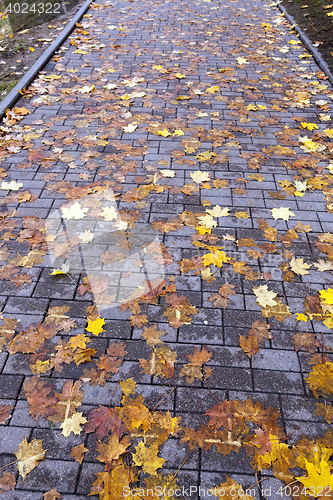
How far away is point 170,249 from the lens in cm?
322

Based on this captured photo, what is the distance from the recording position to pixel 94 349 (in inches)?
99.5

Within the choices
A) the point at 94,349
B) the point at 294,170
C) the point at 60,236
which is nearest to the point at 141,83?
the point at 294,170

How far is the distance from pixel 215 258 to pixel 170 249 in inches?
16.7

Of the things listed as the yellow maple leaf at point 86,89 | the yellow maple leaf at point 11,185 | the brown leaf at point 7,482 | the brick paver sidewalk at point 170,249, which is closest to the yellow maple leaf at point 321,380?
the brick paver sidewalk at point 170,249

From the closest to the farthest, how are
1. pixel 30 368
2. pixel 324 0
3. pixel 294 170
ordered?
pixel 30 368, pixel 294 170, pixel 324 0

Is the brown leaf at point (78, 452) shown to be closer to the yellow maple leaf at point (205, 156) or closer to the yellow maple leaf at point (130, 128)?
the yellow maple leaf at point (205, 156)

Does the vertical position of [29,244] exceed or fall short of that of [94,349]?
it exceeds it

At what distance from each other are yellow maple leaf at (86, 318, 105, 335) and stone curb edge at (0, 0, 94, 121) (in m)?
3.76

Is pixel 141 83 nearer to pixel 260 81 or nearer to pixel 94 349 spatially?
pixel 260 81

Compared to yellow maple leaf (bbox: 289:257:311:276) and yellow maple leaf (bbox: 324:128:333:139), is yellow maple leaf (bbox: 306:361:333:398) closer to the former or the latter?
yellow maple leaf (bbox: 289:257:311:276)

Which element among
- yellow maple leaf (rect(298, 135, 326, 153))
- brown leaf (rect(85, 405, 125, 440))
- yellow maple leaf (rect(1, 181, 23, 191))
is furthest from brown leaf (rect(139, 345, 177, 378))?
yellow maple leaf (rect(298, 135, 326, 153))

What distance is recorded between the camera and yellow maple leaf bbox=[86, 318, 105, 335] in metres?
2.63

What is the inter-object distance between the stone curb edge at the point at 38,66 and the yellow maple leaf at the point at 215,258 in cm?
379

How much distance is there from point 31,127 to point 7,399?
12.3ft
